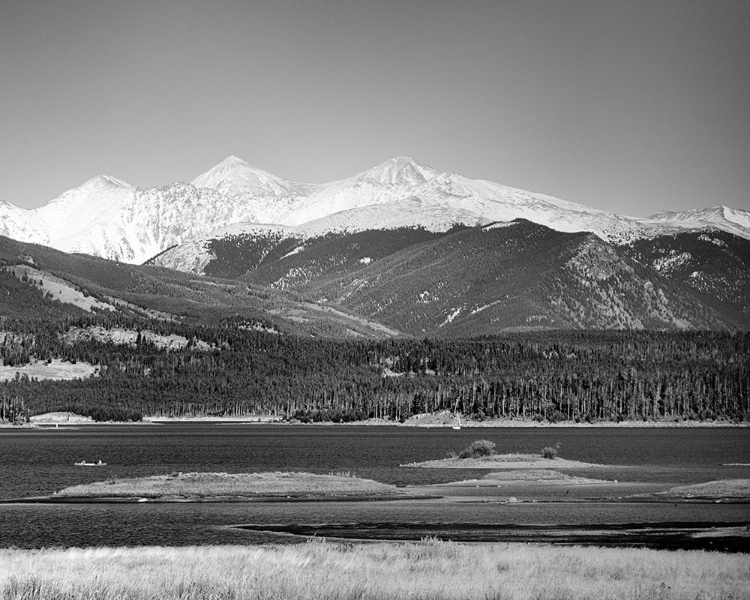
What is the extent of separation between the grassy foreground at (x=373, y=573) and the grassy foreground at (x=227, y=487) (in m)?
39.6

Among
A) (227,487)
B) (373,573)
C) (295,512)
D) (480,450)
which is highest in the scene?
(480,450)

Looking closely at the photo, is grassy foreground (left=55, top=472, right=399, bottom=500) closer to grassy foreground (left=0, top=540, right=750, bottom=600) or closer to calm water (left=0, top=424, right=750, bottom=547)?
calm water (left=0, top=424, right=750, bottom=547)

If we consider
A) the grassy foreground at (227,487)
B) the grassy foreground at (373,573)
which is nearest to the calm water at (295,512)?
the grassy foreground at (227,487)

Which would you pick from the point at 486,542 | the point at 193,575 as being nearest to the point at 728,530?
the point at 486,542

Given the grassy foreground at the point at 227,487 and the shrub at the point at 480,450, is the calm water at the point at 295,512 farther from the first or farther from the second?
the shrub at the point at 480,450

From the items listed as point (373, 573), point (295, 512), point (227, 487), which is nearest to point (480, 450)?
point (227, 487)

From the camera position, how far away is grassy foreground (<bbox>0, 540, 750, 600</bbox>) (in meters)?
Answer: 50.8

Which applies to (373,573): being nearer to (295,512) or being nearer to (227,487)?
(295,512)

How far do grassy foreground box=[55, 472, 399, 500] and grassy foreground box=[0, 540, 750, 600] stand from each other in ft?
130

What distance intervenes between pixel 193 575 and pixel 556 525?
3608 cm

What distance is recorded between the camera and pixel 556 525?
273ft

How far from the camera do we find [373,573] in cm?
5700

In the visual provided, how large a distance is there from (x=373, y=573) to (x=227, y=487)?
55.9 meters

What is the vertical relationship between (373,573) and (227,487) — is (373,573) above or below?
above
